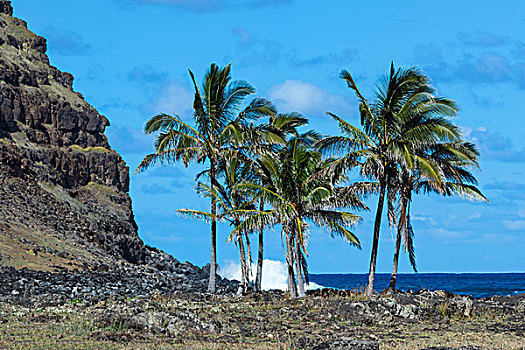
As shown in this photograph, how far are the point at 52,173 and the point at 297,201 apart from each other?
173 ft

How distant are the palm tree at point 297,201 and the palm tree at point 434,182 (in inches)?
122

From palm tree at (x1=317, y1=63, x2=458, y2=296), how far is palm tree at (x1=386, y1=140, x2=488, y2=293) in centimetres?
162

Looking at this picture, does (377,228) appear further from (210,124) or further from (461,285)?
(461,285)

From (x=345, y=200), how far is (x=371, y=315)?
10.7 meters

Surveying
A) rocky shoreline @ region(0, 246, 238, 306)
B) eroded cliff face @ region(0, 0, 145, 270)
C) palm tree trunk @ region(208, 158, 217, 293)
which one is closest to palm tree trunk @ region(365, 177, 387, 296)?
palm tree trunk @ region(208, 158, 217, 293)

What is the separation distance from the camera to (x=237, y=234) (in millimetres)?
36938

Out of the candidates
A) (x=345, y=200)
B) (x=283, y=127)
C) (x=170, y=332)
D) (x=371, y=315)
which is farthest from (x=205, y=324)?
(x=283, y=127)

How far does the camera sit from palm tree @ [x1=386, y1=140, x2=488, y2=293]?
1282 inches

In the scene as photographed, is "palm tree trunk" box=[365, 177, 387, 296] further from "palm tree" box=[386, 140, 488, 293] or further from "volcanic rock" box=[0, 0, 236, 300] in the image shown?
"volcanic rock" box=[0, 0, 236, 300]

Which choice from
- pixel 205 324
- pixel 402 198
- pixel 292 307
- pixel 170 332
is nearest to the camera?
pixel 170 332

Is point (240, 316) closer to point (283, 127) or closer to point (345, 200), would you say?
point (345, 200)

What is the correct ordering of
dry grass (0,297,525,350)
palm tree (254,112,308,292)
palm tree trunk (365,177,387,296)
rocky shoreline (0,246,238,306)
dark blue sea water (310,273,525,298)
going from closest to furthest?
1. dry grass (0,297,525,350)
2. rocky shoreline (0,246,238,306)
3. palm tree trunk (365,177,387,296)
4. palm tree (254,112,308,292)
5. dark blue sea water (310,273,525,298)

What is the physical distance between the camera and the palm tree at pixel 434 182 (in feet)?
107

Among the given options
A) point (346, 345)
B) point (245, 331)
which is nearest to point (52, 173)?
point (245, 331)
